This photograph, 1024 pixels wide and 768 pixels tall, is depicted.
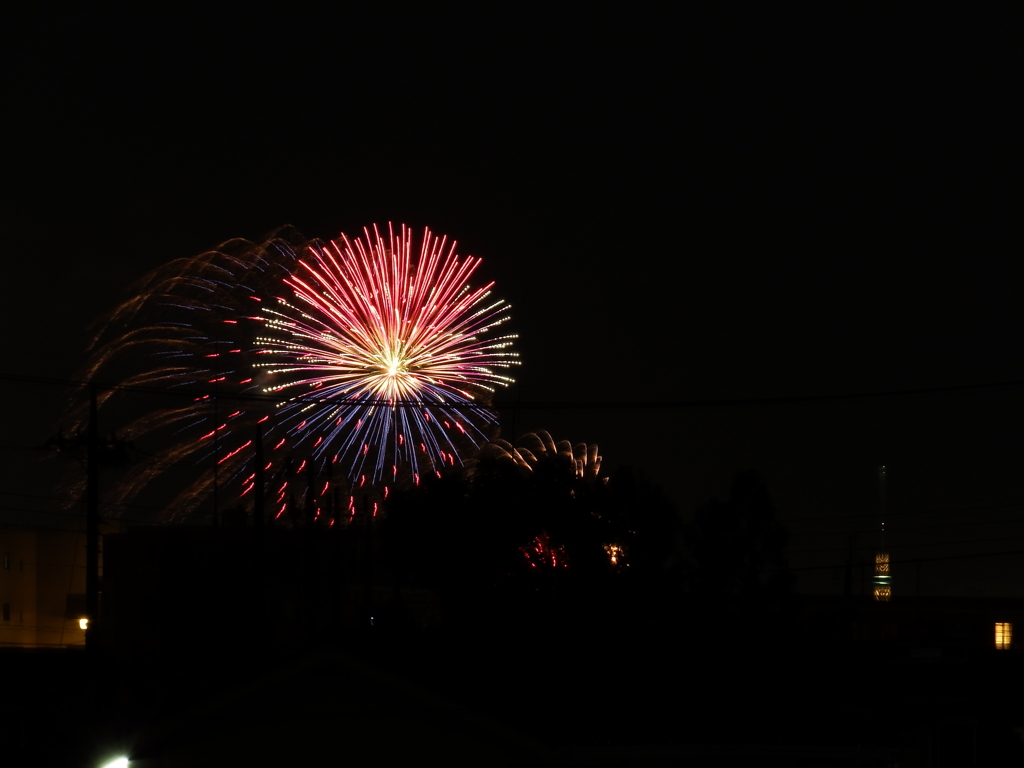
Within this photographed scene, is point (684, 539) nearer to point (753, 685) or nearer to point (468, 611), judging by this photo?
point (468, 611)

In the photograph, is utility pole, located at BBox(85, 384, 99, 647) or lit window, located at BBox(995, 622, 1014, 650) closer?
utility pole, located at BBox(85, 384, 99, 647)

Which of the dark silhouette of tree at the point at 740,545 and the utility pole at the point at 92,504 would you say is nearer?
the utility pole at the point at 92,504

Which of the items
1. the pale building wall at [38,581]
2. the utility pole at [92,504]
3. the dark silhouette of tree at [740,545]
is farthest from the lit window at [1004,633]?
the utility pole at [92,504]

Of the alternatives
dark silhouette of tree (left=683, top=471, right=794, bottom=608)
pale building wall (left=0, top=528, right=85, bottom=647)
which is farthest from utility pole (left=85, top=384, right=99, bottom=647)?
pale building wall (left=0, top=528, right=85, bottom=647)

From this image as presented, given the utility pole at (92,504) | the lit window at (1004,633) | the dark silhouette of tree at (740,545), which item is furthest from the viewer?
the lit window at (1004,633)

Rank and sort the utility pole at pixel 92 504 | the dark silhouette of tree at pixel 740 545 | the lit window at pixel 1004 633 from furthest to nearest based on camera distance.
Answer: the lit window at pixel 1004 633
the dark silhouette of tree at pixel 740 545
the utility pole at pixel 92 504

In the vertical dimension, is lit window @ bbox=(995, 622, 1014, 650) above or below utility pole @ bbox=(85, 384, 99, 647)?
below

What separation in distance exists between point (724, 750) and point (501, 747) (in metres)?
3.94

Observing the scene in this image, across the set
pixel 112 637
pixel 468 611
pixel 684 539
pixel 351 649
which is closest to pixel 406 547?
pixel 468 611

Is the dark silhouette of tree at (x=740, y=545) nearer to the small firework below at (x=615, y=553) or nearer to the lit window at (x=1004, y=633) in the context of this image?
the small firework below at (x=615, y=553)

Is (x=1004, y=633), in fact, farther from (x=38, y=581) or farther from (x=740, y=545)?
(x=38, y=581)

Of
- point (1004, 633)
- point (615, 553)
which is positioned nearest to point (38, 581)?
point (615, 553)

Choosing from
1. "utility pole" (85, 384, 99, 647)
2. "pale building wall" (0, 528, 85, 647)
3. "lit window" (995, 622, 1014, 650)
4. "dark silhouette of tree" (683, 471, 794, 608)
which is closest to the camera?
"utility pole" (85, 384, 99, 647)

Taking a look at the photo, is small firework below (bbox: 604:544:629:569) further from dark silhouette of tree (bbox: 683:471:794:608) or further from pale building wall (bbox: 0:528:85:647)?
pale building wall (bbox: 0:528:85:647)
